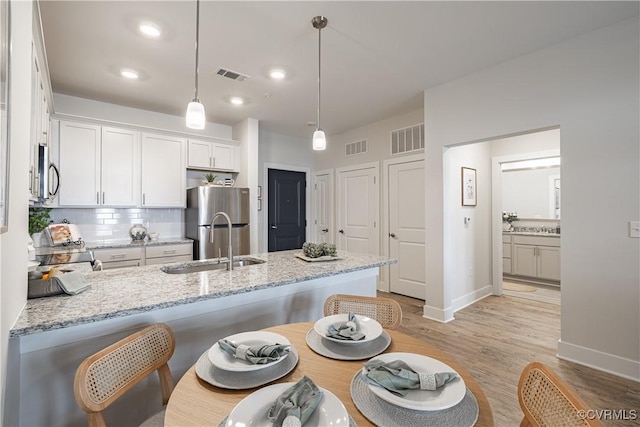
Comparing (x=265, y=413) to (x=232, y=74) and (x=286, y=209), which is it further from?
(x=286, y=209)

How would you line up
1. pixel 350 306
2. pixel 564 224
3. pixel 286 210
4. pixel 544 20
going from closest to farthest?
pixel 350 306 < pixel 544 20 < pixel 564 224 < pixel 286 210

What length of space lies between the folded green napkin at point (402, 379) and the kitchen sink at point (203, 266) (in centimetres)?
151

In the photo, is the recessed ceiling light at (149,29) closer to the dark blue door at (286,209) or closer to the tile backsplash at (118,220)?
the tile backsplash at (118,220)

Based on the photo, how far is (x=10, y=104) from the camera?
36.7 inches

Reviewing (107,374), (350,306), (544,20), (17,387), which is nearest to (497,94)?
(544,20)

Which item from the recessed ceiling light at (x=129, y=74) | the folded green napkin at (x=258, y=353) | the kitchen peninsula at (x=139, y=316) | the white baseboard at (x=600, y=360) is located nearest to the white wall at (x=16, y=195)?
the kitchen peninsula at (x=139, y=316)

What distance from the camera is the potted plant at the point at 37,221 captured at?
8.71 ft

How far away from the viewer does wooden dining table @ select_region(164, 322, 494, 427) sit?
2.58ft

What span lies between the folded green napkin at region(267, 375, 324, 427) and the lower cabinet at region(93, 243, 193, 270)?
3.31 meters

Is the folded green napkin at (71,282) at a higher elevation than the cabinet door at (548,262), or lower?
higher

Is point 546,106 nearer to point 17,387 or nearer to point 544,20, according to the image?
point 544,20

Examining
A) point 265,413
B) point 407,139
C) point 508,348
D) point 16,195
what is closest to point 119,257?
point 16,195

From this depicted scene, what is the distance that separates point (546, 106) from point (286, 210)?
3.93m

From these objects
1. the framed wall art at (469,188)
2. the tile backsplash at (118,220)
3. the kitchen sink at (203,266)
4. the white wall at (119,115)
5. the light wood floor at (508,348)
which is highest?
the white wall at (119,115)
